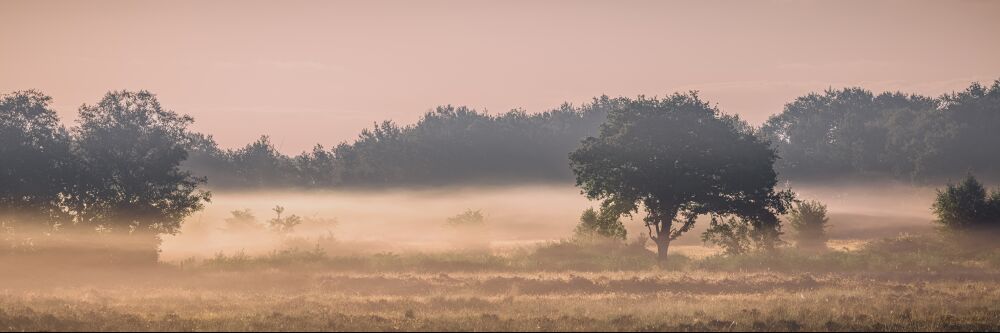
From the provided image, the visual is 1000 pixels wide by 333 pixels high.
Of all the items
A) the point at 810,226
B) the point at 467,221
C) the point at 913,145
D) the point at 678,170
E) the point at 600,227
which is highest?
the point at 913,145

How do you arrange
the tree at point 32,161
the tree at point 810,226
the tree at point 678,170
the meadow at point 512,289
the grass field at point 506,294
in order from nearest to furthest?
the grass field at point 506,294
the meadow at point 512,289
the tree at point 32,161
the tree at point 678,170
the tree at point 810,226

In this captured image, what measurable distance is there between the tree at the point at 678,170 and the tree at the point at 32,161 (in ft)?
103

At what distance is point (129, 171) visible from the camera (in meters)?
51.0

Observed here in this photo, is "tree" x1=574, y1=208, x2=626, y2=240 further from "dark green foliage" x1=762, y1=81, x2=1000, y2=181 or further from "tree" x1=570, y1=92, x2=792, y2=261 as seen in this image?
"dark green foliage" x1=762, y1=81, x2=1000, y2=181

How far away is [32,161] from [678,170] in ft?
128

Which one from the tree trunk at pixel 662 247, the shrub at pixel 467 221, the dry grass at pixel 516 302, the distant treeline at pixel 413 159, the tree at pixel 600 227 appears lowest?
the dry grass at pixel 516 302

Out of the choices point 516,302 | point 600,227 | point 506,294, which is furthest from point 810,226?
point 516,302

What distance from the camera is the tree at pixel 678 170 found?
176ft

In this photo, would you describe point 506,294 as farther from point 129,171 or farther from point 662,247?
point 129,171

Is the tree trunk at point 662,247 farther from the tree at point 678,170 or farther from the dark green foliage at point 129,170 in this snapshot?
the dark green foliage at point 129,170

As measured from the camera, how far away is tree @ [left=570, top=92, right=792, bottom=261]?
176 feet

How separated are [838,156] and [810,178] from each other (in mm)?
8949

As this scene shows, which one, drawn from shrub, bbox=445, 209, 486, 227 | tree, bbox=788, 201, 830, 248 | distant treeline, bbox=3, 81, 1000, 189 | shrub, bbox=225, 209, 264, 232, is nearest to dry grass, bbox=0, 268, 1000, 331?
tree, bbox=788, 201, 830, 248

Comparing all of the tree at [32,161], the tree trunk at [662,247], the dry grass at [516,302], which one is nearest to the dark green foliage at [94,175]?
the tree at [32,161]
